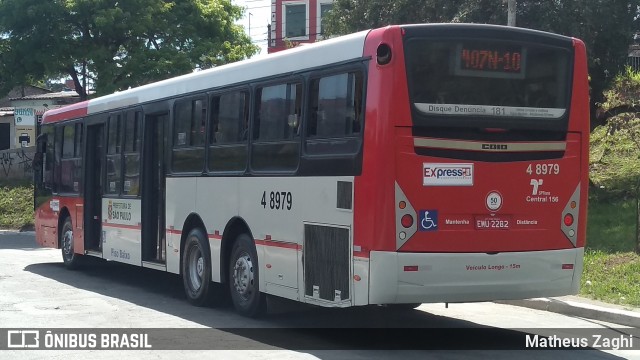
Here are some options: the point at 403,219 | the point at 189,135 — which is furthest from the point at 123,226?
the point at 403,219

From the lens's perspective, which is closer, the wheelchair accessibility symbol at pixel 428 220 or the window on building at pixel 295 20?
the wheelchair accessibility symbol at pixel 428 220

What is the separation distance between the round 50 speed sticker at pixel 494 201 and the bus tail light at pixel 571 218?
85cm

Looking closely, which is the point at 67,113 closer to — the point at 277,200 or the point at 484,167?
the point at 277,200

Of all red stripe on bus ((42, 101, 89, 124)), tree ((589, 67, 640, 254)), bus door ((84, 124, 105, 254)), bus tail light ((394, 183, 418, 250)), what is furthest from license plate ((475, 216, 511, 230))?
red stripe on bus ((42, 101, 89, 124))

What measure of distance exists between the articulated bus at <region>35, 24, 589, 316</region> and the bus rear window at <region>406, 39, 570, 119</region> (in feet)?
0.05

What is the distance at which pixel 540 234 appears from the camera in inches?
379

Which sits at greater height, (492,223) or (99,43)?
(99,43)

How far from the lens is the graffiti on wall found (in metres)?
35.3

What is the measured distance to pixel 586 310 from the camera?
1216cm

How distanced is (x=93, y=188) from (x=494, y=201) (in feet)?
31.8

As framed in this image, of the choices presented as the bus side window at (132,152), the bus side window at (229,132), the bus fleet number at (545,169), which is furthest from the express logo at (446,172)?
the bus side window at (132,152)

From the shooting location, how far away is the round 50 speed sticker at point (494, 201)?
9.36 meters

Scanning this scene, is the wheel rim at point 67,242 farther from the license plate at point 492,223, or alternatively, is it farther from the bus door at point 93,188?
the license plate at point 492,223

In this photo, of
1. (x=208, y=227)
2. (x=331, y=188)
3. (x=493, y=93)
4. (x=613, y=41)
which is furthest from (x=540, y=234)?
(x=613, y=41)
